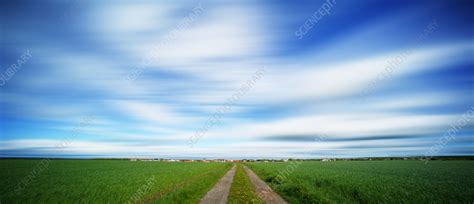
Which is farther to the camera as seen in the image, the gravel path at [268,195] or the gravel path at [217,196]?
the gravel path at [268,195]

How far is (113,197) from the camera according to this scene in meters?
16.0

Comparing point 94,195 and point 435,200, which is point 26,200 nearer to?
point 94,195

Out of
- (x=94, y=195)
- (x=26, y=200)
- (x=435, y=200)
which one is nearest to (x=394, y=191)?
(x=435, y=200)

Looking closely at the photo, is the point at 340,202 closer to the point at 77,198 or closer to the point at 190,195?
the point at 190,195

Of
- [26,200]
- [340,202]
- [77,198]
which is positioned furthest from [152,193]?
[340,202]

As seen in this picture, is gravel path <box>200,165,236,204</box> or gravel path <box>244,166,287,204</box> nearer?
gravel path <box>200,165,236,204</box>

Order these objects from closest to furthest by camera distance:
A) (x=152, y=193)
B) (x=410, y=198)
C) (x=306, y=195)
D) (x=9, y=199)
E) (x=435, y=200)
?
(x=435, y=200)
(x=410, y=198)
(x=9, y=199)
(x=306, y=195)
(x=152, y=193)

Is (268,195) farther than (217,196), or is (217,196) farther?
(268,195)

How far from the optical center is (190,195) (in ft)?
55.8

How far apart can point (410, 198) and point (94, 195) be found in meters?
18.8

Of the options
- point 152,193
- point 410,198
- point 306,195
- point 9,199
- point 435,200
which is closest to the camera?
point 435,200

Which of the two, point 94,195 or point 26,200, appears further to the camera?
point 94,195

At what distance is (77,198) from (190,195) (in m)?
6.68

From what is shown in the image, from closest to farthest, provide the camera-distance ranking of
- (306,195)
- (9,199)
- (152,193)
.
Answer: (9,199) < (306,195) < (152,193)
